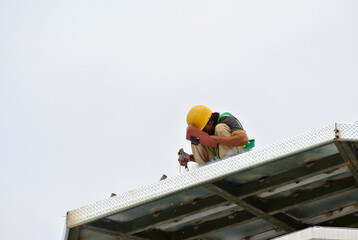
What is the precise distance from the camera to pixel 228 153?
294 inches

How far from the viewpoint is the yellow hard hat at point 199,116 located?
25.7ft

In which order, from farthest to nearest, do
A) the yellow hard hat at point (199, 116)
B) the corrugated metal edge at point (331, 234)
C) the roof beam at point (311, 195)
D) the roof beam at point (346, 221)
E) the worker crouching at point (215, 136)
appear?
1. the yellow hard hat at point (199, 116)
2. the worker crouching at point (215, 136)
3. the roof beam at point (346, 221)
4. the roof beam at point (311, 195)
5. the corrugated metal edge at point (331, 234)

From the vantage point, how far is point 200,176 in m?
6.30

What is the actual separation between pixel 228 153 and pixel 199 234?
1018 millimetres

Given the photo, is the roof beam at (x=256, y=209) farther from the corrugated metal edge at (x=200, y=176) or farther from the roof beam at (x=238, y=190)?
the corrugated metal edge at (x=200, y=176)

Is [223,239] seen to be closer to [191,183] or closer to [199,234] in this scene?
[199,234]

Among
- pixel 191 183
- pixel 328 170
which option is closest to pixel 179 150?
pixel 191 183

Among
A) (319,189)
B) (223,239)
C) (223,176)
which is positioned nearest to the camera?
(223,176)

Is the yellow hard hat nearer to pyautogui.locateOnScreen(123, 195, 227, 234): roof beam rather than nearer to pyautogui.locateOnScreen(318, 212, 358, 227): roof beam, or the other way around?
pyautogui.locateOnScreen(123, 195, 227, 234): roof beam

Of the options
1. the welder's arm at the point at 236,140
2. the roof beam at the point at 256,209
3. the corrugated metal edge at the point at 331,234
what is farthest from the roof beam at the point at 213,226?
the corrugated metal edge at the point at 331,234

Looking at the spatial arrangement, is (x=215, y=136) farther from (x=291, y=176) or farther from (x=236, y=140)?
(x=291, y=176)

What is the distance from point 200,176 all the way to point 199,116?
1.64m

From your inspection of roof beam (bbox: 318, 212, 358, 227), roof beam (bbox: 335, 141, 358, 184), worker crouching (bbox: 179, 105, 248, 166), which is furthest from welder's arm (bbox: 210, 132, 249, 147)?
roof beam (bbox: 335, 141, 358, 184)

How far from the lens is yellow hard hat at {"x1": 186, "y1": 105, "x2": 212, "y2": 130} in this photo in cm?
782
